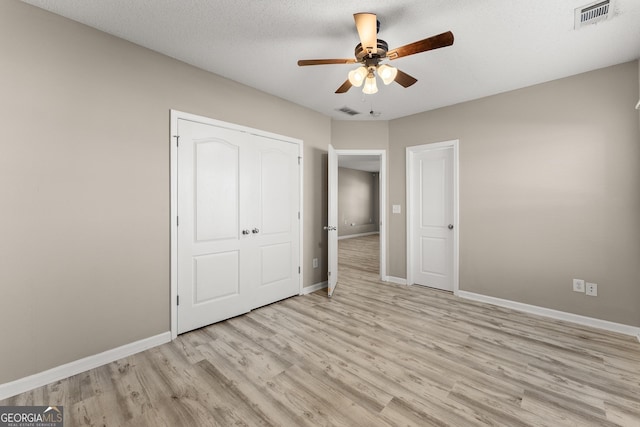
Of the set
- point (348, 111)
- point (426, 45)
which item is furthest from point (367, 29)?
point (348, 111)

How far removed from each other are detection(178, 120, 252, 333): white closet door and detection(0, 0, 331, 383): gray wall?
6.6 inches

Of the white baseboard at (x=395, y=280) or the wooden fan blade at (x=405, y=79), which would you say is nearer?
the wooden fan blade at (x=405, y=79)

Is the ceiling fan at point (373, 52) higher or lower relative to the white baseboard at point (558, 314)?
higher

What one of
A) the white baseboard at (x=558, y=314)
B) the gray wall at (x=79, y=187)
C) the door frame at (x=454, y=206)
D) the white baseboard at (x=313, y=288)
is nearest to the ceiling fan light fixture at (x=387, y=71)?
the gray wall at (x=79, y=187)

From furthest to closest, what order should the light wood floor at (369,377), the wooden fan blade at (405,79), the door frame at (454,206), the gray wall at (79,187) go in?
the door frame at (454,206) → the wooden fan blade at (405,79) → the gray wall at (79,187) → the light wood floor at (369,377)

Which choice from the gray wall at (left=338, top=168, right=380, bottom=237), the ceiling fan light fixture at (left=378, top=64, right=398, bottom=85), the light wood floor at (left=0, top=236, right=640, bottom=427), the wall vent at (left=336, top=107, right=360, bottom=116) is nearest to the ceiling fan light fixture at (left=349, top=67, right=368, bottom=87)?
the ceiling fan light fixture at (left=378, top=64, right=398, bottom=85)

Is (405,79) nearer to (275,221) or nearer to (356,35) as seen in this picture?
(356,35)

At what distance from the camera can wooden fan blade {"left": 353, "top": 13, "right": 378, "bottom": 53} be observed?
5.66ft

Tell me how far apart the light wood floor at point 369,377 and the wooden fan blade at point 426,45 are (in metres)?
2.32

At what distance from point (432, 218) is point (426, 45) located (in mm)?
2800

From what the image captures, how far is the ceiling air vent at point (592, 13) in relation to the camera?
189 centimetres

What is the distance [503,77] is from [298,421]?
12.3ft

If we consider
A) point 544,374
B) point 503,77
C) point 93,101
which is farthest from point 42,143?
point 503,77

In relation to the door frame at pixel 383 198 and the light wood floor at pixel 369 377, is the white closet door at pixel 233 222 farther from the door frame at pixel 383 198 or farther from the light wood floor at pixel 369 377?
the door frame at pixel 383 198
